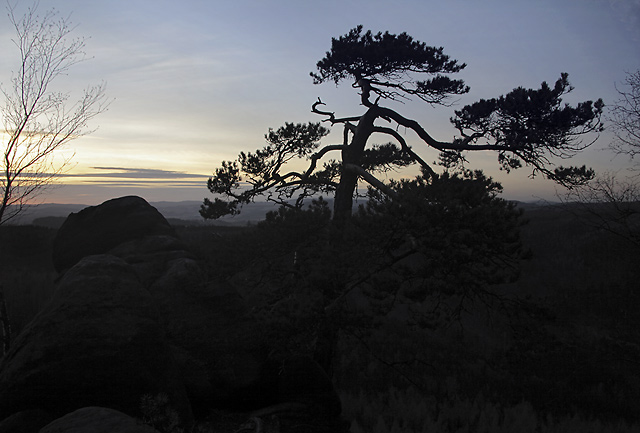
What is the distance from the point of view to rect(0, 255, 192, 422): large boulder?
234 inches

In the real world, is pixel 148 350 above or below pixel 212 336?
above

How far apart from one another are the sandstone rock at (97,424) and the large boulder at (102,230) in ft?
29.1

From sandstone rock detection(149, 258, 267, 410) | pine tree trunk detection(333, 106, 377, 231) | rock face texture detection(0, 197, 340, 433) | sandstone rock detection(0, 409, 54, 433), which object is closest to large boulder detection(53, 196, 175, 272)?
rock face texture detection(0, 197, 340, 433)

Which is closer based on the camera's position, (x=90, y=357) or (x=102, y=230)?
(x=90, y=357)

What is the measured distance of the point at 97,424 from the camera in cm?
397

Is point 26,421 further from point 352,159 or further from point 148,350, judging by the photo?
point 352,159

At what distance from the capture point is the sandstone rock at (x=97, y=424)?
3.89 m

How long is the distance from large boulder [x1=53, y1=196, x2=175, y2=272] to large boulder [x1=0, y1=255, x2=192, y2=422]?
17.5 ft

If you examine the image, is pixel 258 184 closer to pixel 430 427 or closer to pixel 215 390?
pixel 215 390

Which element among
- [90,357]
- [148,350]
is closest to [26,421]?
[90,357]

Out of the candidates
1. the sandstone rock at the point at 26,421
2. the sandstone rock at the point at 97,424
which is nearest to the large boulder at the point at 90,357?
the sandstone rock at the point at 26,421

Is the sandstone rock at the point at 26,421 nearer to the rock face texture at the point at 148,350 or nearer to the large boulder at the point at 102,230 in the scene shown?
the rock face texture at the point at 148,350

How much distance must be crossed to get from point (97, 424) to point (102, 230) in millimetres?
9901

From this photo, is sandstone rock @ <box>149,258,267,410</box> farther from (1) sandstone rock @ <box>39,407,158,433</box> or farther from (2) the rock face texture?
(1) sandstone rock @ <box>39,407,158,433</box>
